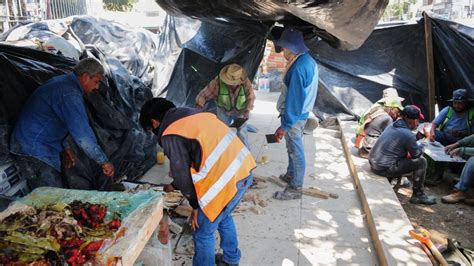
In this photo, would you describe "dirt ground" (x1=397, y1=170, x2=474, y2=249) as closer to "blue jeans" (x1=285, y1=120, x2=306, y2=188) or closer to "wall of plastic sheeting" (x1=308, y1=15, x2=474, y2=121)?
"blue jeans" (x1=285, y1=120, x2=306, y2=188)

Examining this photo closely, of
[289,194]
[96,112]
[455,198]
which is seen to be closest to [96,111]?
[96,112]

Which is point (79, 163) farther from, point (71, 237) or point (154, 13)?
point (154, 13)

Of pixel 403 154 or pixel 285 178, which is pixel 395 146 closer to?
pixel 403 154

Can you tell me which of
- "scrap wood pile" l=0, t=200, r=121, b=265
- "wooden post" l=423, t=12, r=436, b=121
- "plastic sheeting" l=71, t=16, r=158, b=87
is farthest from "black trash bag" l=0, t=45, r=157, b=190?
"wooden post" l=423, t=12, r=436, b=121

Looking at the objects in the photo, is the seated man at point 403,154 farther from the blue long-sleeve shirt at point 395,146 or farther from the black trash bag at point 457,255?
the black trash bag at point 457,255

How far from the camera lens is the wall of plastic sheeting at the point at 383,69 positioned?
23.4ft

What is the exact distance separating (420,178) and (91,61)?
4215 mm

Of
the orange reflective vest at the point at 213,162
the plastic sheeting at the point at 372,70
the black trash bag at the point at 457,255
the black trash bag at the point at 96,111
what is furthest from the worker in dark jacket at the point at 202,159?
the plastic sheeting at the point at 372,70

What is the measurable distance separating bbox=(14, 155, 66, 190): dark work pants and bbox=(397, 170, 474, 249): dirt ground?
4.03m

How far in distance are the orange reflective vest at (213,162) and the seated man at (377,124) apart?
3510mm

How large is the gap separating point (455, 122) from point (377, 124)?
1.41 metres

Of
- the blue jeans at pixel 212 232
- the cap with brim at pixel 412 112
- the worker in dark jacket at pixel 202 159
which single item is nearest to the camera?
the worker in dark jacket at pixel 202 159

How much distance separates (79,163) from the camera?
11.8 feet

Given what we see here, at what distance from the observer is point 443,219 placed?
14.9ft
